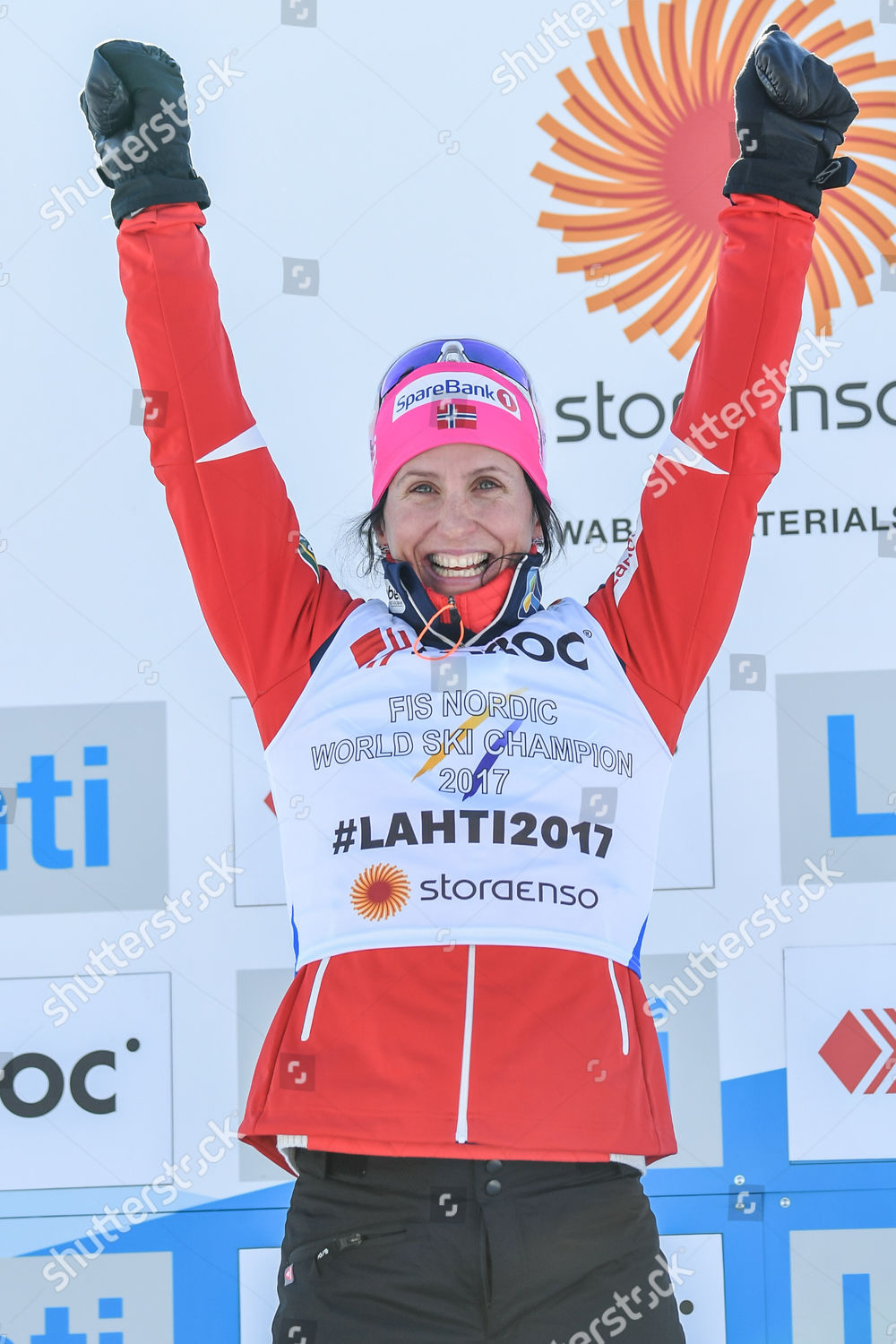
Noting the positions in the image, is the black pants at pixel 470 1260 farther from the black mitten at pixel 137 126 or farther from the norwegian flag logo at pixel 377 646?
the black mitten at pixel 137 126

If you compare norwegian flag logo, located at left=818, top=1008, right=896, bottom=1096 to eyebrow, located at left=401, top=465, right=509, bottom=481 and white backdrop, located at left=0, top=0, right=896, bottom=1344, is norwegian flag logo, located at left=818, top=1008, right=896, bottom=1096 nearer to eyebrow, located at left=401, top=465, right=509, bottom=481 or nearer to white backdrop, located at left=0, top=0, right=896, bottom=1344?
white backdrop, located at left=0, top=0, right=896, bottom=1344

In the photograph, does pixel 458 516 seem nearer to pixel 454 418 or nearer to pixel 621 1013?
pixel 454 418

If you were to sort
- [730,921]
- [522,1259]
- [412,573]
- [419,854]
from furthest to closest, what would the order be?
[730,921] → [412,573] → [419,854] → [522,1259]

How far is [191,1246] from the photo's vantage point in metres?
2.05

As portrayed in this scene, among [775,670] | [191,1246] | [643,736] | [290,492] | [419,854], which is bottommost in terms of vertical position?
[191,1246]

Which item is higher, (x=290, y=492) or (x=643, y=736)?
(x=290, y=492)

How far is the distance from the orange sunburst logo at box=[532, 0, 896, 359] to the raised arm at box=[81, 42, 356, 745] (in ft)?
2.84

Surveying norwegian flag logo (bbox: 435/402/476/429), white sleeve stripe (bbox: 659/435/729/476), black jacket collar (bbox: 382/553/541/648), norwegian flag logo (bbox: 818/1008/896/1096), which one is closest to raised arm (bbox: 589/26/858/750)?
white sleeve stripe (bbox: 659/435/729/476)

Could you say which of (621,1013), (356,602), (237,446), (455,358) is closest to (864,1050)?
(621,1013)

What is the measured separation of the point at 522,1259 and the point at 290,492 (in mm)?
1315

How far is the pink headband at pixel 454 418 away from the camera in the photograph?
1.48 metres

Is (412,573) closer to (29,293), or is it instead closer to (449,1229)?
(449,1229)

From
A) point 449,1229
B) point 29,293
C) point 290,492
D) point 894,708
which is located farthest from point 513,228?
point 449,1229

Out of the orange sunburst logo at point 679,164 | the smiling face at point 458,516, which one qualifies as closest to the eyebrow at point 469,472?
the smiling face at point 458,516
